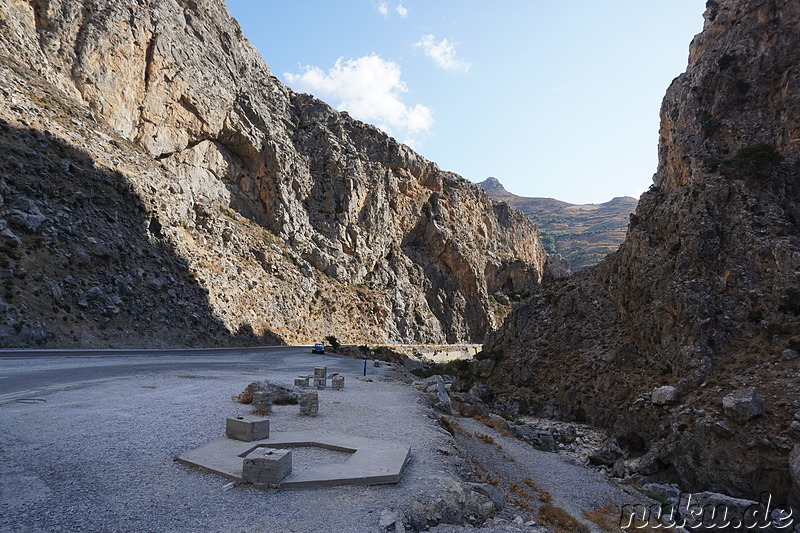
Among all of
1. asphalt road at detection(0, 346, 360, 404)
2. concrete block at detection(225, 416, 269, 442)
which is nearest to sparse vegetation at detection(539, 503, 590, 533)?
concrete block at detection(225, 416, 269, 442)

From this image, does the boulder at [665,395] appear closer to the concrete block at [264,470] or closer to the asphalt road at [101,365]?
the asphalt road at [101,365]

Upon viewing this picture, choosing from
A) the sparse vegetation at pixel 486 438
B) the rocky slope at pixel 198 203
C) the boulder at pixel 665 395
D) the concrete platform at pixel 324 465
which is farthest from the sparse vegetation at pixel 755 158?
the rocky slope at pixel 198 203

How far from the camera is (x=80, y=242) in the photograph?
95.2 ft

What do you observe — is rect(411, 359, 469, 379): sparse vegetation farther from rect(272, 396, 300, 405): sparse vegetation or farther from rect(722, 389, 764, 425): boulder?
rect(272, 396, 300, 405): sparse vegetation

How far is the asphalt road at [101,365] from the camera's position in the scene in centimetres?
1395

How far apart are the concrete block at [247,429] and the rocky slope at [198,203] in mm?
20050

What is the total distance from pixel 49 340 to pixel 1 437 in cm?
1922

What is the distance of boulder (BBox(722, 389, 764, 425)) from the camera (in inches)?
642

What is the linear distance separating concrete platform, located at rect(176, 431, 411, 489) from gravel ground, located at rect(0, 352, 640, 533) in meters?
0.18

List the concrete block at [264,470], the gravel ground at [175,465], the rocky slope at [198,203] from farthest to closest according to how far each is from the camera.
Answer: the rocky slope at [198,203]
the concrete block at [264,470]
the gravel ground at [175,465]

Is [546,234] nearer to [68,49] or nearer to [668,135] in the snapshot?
[668,135]

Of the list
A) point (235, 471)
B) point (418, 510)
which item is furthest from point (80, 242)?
point (418, 510)

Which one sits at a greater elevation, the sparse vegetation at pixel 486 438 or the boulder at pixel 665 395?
the boulder at pixel 665 395

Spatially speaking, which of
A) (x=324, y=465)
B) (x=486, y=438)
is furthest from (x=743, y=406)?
(x=324, y=465)
